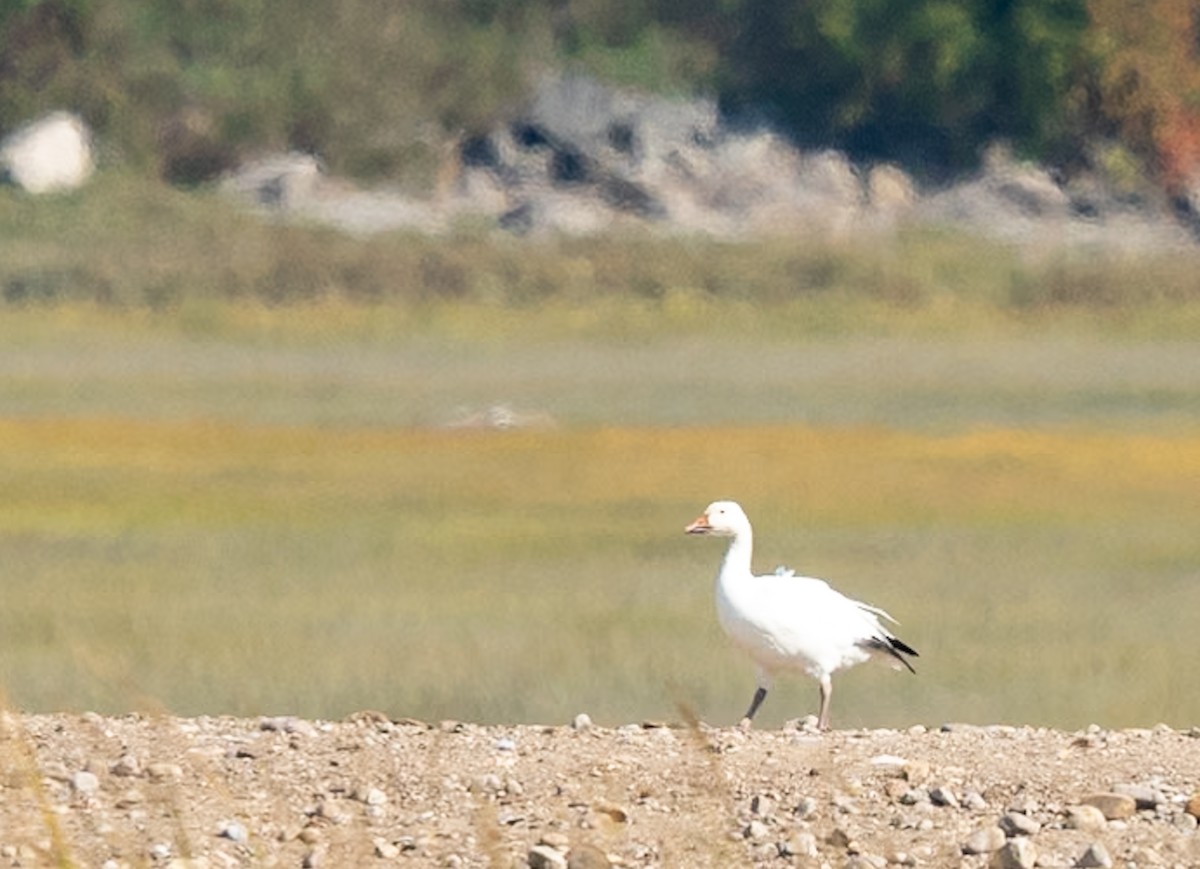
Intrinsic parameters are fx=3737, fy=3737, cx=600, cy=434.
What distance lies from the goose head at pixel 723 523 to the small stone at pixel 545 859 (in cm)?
309

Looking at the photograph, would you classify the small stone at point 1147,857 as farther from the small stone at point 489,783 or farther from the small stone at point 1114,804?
the small stone at point 489,783

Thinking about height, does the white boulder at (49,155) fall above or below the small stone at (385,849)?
below

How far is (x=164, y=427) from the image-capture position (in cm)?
2909

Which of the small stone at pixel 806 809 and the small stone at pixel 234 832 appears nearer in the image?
the small stone at pixel 234 832

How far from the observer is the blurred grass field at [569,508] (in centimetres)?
1502

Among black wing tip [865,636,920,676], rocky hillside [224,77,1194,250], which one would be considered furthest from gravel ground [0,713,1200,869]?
rocky hillside [224,77,1194,250]

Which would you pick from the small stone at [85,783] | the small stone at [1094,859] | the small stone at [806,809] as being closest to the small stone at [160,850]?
the small stone at [85,783]

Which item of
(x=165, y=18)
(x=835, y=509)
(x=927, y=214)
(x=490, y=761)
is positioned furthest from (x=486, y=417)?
(x=165, y=18)

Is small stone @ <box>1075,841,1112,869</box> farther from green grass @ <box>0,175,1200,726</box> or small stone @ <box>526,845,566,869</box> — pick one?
green grass @ <box>0,175,1200,726</box>

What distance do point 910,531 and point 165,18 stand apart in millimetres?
38726

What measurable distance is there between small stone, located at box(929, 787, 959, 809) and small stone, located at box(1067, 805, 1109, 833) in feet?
1.04

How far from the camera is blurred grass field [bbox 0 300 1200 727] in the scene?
15016 millimetres

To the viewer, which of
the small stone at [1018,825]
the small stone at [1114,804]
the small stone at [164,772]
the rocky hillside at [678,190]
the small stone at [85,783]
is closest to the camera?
the small stone at [1018,825]

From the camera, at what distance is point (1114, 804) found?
927 centimetres
